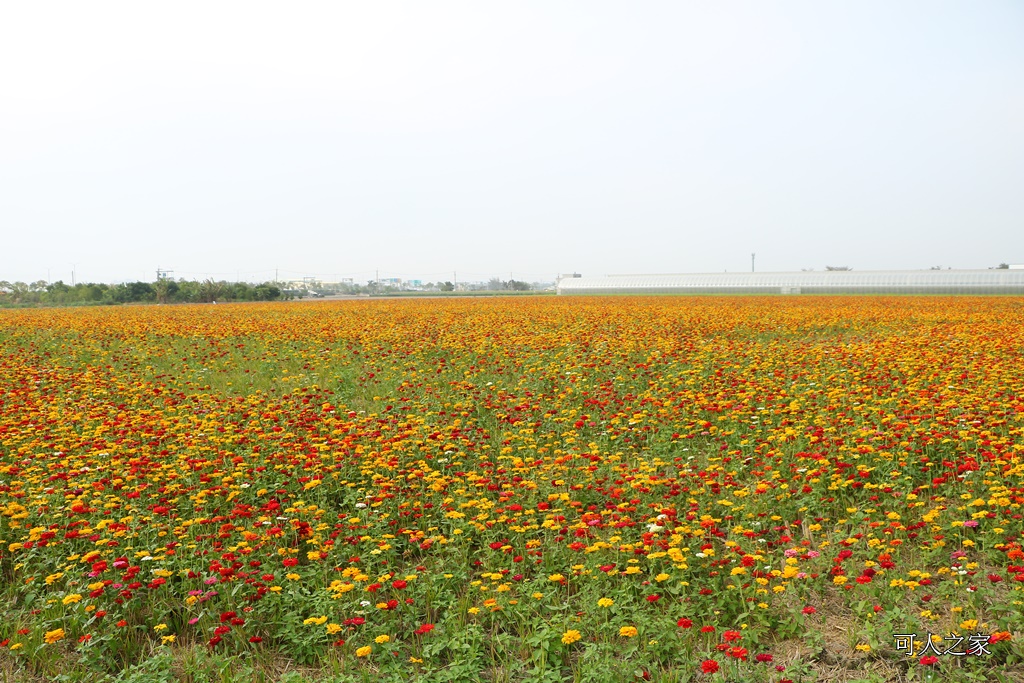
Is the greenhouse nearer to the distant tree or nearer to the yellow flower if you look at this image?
the distant tree

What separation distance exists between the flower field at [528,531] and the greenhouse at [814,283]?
50.6 metres

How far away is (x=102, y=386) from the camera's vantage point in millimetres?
10352

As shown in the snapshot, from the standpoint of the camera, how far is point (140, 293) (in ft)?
189

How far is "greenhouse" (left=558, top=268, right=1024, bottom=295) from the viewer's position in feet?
172

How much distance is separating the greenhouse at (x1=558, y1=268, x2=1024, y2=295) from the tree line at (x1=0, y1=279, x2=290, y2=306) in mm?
33548

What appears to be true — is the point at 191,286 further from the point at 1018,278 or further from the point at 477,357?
the point at 1018,278

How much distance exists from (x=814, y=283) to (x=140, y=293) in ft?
186

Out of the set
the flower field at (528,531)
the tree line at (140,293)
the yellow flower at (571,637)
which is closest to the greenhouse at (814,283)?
the tree line at (140,293)

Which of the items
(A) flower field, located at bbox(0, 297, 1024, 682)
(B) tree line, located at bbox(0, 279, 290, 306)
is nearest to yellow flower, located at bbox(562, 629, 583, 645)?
(A) flower field, located at bbox(0, 297, 1024, 682)

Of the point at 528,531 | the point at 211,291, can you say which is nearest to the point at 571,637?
the point at 528,531

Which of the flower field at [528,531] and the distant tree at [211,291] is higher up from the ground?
the distant tree at [211,291]

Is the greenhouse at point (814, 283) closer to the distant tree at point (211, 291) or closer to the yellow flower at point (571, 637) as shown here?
the distant tree at point (211, 291)

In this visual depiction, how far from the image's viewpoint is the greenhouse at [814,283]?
2069 inches

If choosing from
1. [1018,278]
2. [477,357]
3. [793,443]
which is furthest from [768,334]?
[1018,278]
